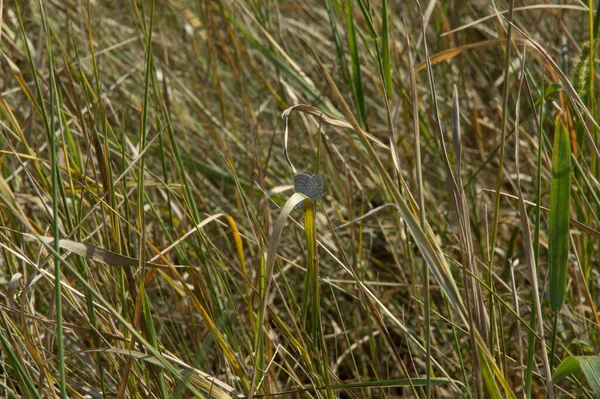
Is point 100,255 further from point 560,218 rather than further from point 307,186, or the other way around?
point 560,218

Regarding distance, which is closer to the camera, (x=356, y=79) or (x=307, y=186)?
(x=307, y=186)

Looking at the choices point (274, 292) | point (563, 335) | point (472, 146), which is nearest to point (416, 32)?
point (472, 146)

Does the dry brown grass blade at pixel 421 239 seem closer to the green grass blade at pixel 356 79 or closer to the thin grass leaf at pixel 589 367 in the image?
the thin grass leaf at pixel 589 367

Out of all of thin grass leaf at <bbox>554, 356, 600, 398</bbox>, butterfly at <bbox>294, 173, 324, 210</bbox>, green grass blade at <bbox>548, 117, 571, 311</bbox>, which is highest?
butterfly at <bbox>294, 173, 324, 210</bbox>

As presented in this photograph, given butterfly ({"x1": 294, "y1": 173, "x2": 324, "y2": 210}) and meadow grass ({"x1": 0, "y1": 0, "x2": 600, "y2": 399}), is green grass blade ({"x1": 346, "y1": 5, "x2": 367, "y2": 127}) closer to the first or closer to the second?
meadow grass ({"x1": 0, "y1": 0, "x2": 600, "y2": 399})

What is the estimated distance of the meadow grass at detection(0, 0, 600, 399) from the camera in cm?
56

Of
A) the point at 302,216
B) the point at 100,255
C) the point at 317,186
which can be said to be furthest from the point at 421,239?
the point at 302,216

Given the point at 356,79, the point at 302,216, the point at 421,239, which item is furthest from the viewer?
the point at 302,216

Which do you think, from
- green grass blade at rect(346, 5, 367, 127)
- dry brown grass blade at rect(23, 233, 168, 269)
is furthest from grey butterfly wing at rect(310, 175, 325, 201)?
green grass blade at rect(346, 5, 367, 127)

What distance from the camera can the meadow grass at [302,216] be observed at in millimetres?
560

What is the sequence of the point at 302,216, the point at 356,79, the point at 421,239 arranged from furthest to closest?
the point at 302,216, the point at 356,79, the point at 421,239

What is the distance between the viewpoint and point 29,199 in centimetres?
88

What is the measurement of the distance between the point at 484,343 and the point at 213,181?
0.95 meters

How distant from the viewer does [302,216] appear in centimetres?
129
